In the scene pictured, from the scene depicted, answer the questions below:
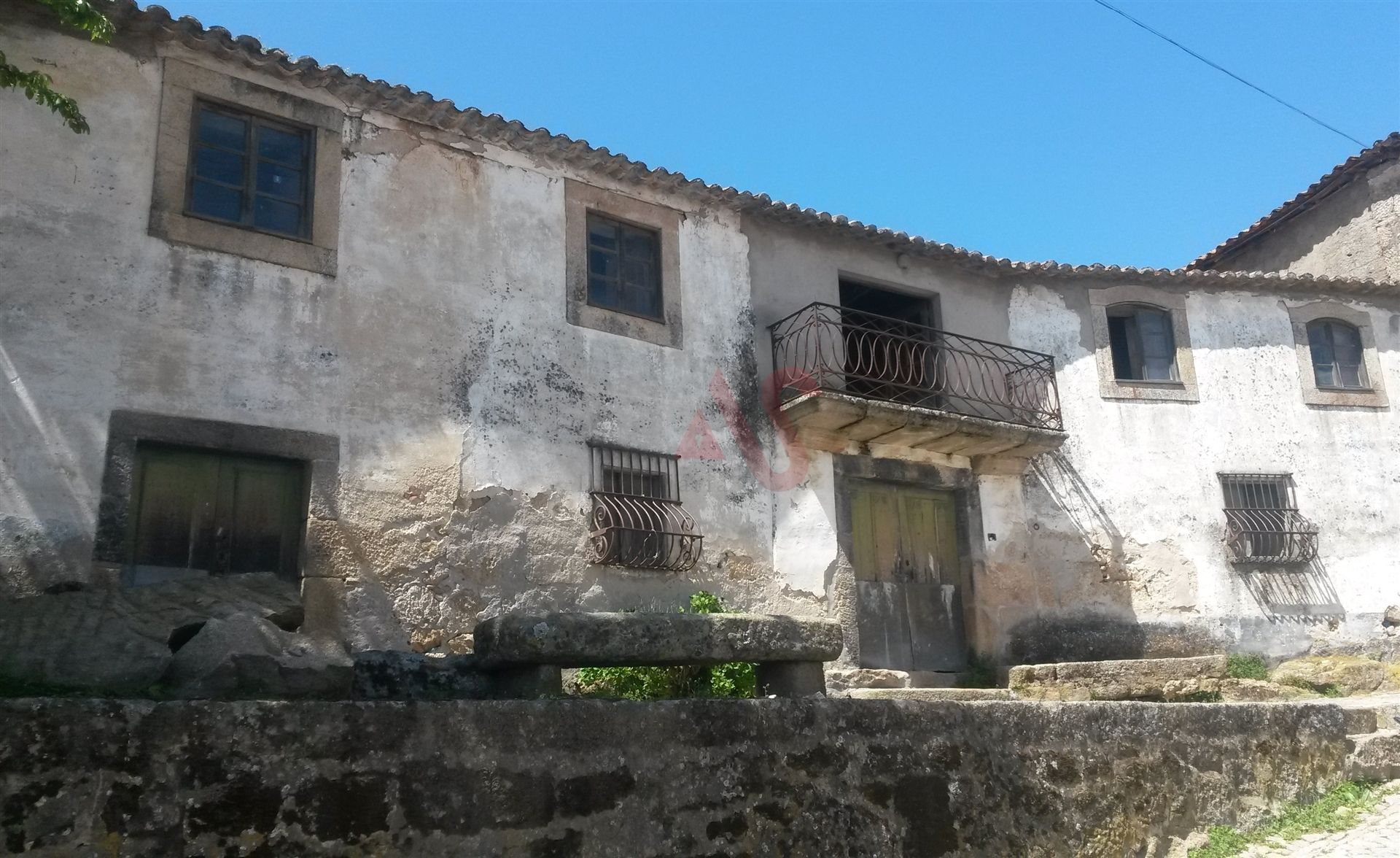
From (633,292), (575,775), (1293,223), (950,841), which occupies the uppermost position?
(1293,223)

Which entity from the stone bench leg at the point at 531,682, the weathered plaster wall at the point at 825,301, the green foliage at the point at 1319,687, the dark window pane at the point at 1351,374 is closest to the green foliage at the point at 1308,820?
the stone bench leg at the point at 531,682

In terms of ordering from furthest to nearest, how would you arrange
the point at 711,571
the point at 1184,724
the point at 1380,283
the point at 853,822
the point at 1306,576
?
the point at 1380,283 → the point at 1306,576 → the point at 711,571 → the point at 1184,724 → the point at 853,822

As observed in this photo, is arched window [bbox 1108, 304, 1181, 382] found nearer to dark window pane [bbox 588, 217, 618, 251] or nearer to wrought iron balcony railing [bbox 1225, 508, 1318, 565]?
wrought iron balcony railing [bbox 1225, 508, 1318, 565]

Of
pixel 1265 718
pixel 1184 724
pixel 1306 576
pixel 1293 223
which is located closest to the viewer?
pixel 1184 724

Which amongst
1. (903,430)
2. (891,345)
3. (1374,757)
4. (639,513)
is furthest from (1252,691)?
(639,513)

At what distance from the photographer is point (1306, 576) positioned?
1303 centimetres

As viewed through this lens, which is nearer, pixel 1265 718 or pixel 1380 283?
pixel 1265 718

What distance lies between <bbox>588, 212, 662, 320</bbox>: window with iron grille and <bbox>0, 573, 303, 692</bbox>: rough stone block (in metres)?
3.89

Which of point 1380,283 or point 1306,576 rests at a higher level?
point 1380,283

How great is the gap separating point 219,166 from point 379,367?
1.84m

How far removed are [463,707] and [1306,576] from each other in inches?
484

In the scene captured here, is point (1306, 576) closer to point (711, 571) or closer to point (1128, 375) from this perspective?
point (1128, 375)

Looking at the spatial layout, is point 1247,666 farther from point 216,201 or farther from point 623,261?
point 216,201

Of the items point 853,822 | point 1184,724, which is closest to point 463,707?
point 853,822
